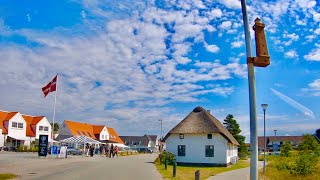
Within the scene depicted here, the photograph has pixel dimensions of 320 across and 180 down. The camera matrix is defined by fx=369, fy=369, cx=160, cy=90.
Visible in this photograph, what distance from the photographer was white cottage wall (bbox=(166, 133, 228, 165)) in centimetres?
3981

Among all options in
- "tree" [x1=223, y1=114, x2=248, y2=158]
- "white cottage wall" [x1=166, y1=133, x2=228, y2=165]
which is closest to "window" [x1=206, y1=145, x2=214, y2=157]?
"white cottage wall" [x1=166, y1=133, x2=228, y2=165]

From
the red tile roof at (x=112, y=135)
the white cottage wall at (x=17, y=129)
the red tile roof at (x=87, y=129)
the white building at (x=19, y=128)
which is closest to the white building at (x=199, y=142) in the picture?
the white building at (x=19, y=128)

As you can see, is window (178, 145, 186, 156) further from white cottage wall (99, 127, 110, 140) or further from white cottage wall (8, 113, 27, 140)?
white cottage wall (99, 127, 110, 140)

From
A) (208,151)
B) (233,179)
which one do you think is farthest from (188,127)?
(233,179)

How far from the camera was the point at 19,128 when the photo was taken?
69250 mm

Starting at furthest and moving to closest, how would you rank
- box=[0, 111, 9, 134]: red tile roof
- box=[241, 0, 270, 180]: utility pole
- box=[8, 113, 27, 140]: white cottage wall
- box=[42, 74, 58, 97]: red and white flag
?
box=[8, 113, 27, 140]: white cottage wall, box=[0, 111, 9, 134]: red tile roof, box=[42, 74, 58, 97]: red and white flag, box=[241, 0, 270, 180]: utility pole

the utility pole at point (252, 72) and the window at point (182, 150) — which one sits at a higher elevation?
the utility pole at point (252, 72)

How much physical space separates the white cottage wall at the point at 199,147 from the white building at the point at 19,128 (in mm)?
36056

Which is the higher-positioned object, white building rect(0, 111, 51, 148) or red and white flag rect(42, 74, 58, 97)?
red and white flag rect(42, 74, 58, 97)

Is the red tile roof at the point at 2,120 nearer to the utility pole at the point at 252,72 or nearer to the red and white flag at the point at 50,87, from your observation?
the red and white flag at the point at 50,87

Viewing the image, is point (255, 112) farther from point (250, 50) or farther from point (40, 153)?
point (40, 153)

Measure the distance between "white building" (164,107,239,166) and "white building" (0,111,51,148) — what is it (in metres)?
35.8

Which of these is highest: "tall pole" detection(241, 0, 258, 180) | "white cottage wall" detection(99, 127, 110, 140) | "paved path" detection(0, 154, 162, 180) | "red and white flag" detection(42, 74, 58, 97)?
"red and white flag" detection(42, 74, 58, 97)

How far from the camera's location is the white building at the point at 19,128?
65750mm
